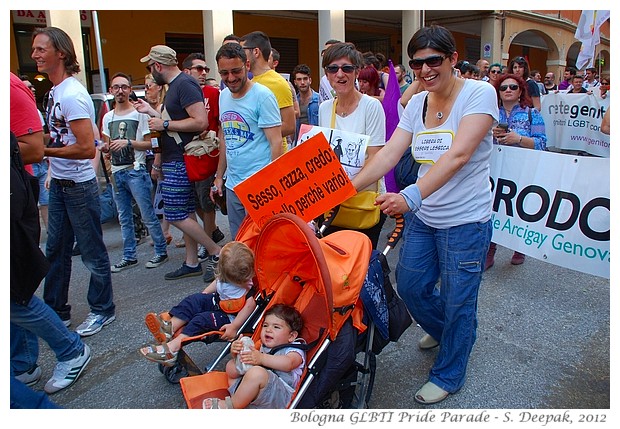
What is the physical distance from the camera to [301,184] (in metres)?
3.04

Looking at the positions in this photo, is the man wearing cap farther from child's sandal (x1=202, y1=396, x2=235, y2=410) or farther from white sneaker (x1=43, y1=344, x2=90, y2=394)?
child's sandal (x1=202, y1=396, x2=235, y2=410)

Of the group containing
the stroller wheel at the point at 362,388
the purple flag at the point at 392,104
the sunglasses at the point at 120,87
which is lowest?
the stroller wheel at the point at 362,388

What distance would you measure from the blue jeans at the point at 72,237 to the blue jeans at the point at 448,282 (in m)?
2.24

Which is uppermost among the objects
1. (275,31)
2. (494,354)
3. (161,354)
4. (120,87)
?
(275,31)

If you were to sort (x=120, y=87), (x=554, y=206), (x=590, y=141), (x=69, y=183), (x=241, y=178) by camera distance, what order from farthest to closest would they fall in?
(x=590, y=141) < (x=120, y=87) < (x=241, y=178) < (x=554, y=206) < (x=69, y=183)

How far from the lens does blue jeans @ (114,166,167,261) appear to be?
209 inches

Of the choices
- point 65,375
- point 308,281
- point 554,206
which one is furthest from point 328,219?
point 65,375

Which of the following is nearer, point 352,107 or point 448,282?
point 448,282

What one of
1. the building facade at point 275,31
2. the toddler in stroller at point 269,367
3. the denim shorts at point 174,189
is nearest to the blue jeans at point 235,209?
the denim shorts at point 174,189

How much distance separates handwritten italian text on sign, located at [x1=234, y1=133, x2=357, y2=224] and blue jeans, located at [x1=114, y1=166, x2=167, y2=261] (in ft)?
8.49

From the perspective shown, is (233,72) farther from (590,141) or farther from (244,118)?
(590,141)

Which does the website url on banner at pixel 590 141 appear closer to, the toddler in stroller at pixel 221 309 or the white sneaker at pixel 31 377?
the toddler in stroller at pixel 221 309

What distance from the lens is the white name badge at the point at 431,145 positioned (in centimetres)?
272

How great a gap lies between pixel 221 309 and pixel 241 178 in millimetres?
1190
